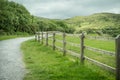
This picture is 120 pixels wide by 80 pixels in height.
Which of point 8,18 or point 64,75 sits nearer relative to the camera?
point 64,75

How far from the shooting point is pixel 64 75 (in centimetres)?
973

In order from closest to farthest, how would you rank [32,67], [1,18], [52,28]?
[32,67] < [1,18] < [52,28]

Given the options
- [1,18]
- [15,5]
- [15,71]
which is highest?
[15,5]

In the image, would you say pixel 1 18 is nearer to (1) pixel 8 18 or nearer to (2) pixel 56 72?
(1) pixel 8 18

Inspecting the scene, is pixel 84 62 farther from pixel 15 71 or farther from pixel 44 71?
Result: pixel 15 71

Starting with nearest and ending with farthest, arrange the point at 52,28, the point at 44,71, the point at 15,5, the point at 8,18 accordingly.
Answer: the point at 44,71 < the point at 8,18 < the point at 15,5 < the point at 52,28

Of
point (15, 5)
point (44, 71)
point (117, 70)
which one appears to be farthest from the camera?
point (15, 5)

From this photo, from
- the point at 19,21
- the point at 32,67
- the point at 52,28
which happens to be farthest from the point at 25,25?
the point at 32,67

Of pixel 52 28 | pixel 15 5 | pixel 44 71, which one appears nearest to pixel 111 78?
pixel 44 71

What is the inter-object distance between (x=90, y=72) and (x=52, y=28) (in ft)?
345

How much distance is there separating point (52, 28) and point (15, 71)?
10409 centimetres

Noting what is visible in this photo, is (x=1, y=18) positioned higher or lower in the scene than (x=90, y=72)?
higher

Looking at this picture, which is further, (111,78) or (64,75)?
(64,75)

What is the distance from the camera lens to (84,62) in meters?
12.3
